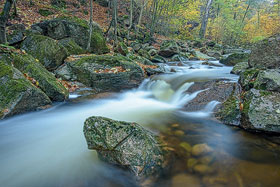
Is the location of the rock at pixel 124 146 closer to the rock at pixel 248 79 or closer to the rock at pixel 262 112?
the rock at pixel 262 112

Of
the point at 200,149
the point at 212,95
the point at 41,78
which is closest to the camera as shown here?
the point at 200,149

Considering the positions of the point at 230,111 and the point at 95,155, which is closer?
the point at 95,155

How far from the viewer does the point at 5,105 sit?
12.0 ft

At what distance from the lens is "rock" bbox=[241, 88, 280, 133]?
3.18 metres

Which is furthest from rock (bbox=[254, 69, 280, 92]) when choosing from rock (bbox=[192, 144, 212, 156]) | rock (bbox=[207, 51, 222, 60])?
rock (bbox=[207, 51, 222, 60])

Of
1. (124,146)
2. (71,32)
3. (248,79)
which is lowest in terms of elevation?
(124,146)

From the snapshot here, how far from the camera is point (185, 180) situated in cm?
230

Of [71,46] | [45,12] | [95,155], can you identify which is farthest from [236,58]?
[45,12]

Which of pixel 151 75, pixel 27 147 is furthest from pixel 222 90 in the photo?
pixel 27 147

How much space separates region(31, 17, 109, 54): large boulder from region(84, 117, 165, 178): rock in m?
7.00

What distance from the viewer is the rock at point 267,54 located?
5.13 m

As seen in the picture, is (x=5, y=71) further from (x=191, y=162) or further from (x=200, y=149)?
(x=200, y=149)

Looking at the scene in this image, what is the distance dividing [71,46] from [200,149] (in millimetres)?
7082

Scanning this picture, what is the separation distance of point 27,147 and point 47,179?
1072 mm
